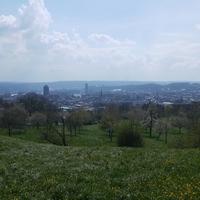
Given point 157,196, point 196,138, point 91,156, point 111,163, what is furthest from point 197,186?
point 196,138

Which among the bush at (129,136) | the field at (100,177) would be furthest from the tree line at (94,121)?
the field at (100,177)

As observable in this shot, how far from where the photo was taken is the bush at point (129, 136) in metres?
33.4

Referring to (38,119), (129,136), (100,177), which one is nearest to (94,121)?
(38,119)

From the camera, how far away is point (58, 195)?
9.57m

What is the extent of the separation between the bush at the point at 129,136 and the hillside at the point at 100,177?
17.3m

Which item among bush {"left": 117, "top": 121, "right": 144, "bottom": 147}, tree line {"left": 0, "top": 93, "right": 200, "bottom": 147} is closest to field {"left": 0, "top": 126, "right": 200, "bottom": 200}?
bush {"left": 117, "top": 121, "right": 144, "bottom": 147}

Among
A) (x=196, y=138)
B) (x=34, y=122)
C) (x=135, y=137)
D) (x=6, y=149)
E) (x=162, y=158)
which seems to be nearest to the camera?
(x=162, y=158)

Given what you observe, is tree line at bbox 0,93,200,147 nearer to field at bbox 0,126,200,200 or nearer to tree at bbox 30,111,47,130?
tree at bbox 30,111,47,130

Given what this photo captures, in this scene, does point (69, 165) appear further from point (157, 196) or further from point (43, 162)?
point (157, 196)

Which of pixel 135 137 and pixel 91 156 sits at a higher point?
pixel 91 156

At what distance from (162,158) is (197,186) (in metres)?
5.30

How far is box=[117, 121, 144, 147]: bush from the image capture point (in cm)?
3344

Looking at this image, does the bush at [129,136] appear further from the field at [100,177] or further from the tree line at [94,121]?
the field at [100,177]

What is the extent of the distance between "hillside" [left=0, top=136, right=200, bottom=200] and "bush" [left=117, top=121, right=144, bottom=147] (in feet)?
56.9
